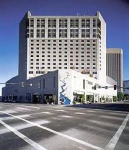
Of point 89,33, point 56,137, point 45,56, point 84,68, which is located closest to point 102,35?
point 89,33

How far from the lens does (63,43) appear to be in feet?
497

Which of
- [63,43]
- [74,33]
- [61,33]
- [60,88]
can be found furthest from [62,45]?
[60,88]

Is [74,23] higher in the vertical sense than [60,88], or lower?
higher

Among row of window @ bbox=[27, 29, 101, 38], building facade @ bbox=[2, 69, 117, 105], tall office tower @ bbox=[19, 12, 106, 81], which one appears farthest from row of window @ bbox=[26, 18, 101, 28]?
building facade @ bbox=[2, 69, 117, 105]

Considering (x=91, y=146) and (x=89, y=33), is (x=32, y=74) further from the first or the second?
(x=91, y=146)

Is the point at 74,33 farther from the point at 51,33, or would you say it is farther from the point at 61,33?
the point at 51,33

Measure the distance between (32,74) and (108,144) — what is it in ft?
453

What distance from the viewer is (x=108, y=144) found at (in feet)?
32.1

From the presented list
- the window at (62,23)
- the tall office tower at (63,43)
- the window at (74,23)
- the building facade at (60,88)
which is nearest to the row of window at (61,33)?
the tall office tower at (63,43)

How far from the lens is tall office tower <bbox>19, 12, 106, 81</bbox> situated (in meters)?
150

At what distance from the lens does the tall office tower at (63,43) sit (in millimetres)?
149750

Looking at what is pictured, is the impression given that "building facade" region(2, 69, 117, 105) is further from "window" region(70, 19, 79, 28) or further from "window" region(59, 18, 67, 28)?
"window" region(59, 18, 67, 28)

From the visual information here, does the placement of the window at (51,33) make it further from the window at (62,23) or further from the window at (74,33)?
the window at (74,33)

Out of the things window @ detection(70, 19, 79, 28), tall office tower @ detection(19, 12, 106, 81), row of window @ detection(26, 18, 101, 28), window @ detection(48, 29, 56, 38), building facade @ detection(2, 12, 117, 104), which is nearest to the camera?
building facade @ detection(2, 12, 117, 104)
